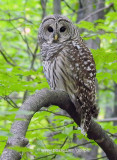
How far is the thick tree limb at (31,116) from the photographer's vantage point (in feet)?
5.53

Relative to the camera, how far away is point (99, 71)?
4.25m

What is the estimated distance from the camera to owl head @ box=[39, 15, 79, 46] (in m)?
4.40

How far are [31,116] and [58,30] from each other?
2589 mm

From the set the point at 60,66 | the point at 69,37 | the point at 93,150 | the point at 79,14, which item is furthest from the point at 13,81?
the point at 79,14

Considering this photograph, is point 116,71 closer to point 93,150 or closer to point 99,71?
point 99,71

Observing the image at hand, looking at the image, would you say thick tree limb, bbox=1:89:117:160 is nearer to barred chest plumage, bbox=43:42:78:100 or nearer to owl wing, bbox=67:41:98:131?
owl wing, bbox=67:41:98:131

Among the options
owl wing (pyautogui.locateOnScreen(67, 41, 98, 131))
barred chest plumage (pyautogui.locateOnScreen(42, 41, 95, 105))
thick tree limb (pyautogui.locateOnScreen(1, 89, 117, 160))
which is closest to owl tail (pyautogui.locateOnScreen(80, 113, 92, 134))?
thick tree limb (pyautogui.locateOnScreen(1, 89, 117, 160))

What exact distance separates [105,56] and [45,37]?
126 centimetres

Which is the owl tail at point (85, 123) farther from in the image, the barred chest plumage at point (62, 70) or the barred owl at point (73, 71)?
the barred chest plumage at point (62, 70)

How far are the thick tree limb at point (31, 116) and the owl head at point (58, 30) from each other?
139cm

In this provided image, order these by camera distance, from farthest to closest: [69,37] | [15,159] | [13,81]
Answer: [69,37] < [13,81] < [15,159]

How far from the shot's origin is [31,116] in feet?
6.90

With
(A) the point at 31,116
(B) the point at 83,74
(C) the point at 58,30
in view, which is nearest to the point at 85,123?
(B) the point at 83,74

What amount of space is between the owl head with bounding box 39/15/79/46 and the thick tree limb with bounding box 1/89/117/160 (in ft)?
4.55
